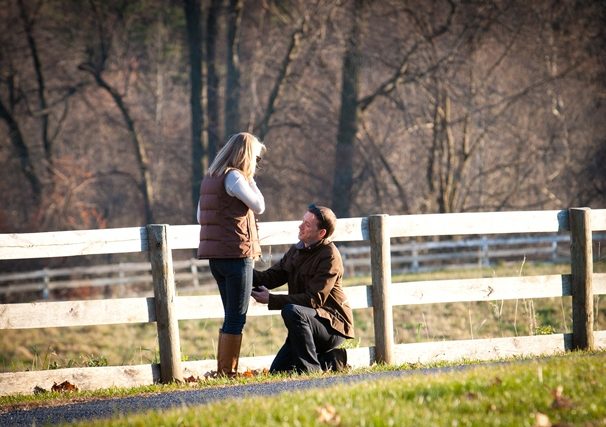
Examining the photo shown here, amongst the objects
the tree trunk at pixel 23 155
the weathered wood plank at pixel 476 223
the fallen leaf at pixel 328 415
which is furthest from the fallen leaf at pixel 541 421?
the tree trunk at pixel 23 155

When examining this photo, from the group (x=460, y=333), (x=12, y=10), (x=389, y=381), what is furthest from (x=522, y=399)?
(x=12, y=10)

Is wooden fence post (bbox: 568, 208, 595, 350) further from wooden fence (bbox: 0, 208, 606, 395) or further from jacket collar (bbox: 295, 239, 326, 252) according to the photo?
jacket collar (bbox: 295, 239, 326, 252)

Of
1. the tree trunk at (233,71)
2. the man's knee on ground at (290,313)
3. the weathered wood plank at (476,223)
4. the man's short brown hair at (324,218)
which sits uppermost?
the tree trunk at (233,71)

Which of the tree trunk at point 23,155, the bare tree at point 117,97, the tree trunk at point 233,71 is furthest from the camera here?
the tree trunk at point 23,155

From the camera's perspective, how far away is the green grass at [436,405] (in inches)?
192

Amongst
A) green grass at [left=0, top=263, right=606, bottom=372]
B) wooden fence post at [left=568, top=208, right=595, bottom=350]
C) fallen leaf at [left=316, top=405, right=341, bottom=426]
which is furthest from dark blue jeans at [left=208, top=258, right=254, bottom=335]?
green grass at [left=0, top=263, right=606, bottom=372]

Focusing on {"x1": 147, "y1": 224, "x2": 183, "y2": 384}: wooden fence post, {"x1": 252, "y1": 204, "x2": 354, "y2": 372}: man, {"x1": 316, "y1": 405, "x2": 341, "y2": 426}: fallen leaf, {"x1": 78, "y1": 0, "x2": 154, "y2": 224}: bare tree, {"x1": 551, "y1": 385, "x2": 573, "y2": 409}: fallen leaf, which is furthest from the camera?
{"x1": 78, "y1": 0, "x2": 154, "y2": 224}: bare tree

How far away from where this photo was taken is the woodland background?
25734 mm

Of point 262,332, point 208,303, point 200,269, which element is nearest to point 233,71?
point 200,269

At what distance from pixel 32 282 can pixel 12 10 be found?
24.9 ft

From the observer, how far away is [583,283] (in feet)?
28.9

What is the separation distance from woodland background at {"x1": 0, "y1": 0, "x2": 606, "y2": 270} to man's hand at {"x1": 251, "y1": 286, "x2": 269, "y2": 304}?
712 inches

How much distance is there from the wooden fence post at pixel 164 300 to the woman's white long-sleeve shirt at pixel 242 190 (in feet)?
2.43

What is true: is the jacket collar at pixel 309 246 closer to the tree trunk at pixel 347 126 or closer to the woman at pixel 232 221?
the woman at pixel 232 221
